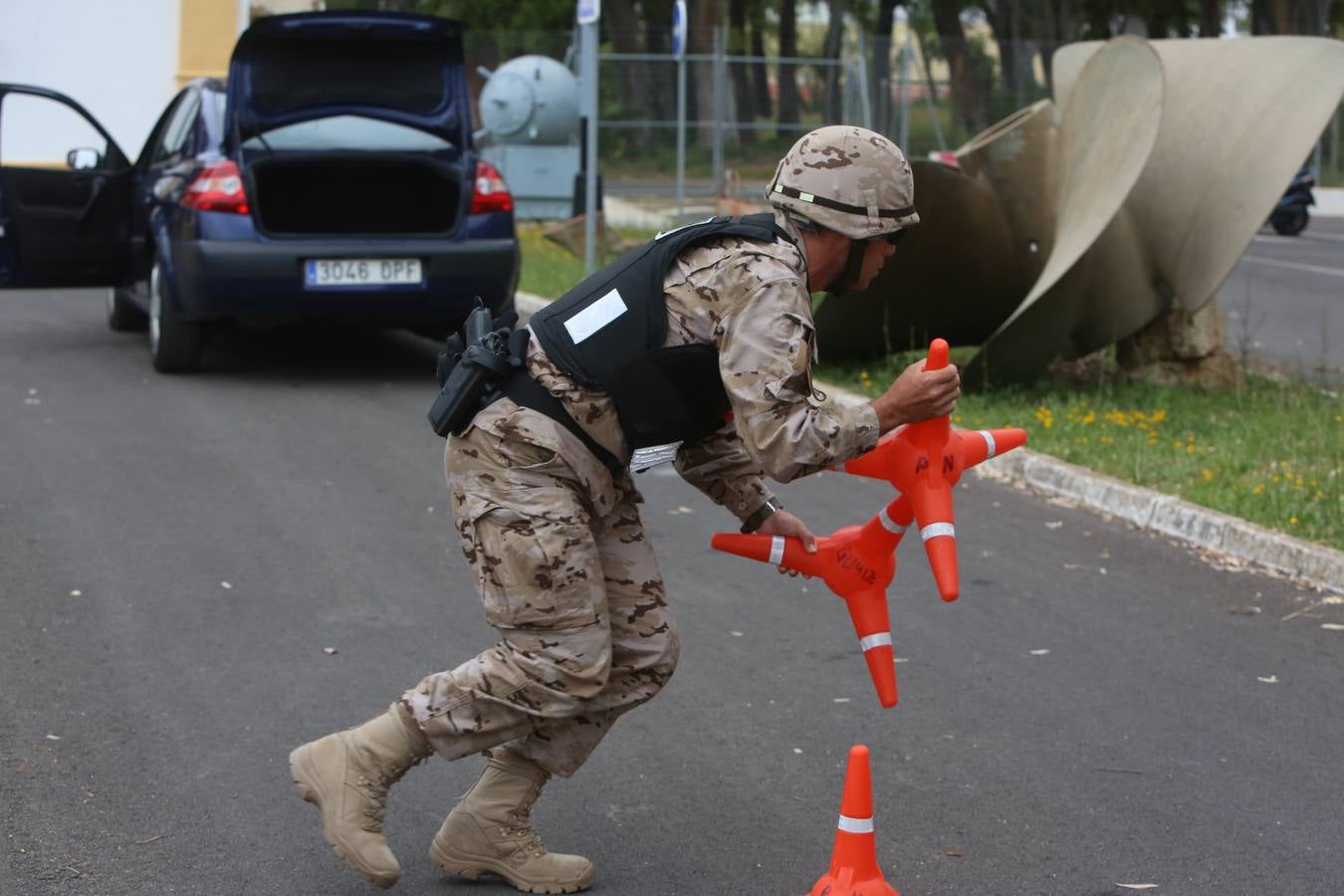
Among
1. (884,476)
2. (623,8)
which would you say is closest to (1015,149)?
(884,476)

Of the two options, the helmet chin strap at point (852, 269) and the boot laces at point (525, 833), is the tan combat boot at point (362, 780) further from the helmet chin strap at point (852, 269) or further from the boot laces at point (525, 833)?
the helmet chin strap at point (852, 269)

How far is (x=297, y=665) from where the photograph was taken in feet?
16.4

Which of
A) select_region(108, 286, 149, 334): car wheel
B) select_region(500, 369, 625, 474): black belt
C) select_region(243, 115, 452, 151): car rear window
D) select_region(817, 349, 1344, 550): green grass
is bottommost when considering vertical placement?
select_region(817, 349, 1344, 550): green grass

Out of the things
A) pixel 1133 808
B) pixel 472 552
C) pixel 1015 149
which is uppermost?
pixel 1015 149

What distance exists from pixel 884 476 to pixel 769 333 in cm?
49

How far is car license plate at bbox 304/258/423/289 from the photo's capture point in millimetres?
9633

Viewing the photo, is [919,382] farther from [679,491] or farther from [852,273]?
[679,491]

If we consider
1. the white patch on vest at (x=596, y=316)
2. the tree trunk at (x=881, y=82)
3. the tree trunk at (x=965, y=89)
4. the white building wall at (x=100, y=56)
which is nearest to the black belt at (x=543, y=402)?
the white patch on vest at (x=596, y=316)

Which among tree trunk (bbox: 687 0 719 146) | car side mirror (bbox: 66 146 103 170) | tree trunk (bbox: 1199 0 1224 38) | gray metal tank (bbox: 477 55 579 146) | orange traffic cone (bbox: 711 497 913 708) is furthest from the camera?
tree trunk (bbox: 1199 0 1224 38)

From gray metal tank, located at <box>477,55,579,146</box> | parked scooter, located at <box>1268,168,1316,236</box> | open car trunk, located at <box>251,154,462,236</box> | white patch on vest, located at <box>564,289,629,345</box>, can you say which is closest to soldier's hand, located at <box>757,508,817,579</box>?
white patch on vest, located at <box>564,289,629,345</box>

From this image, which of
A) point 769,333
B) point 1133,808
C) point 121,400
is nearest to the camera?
point 769,333

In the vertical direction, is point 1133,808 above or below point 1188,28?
below

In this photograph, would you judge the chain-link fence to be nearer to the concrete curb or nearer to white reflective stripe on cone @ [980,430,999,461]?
the concrete curb

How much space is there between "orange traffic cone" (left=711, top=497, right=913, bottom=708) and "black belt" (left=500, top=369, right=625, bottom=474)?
36 centimetres
